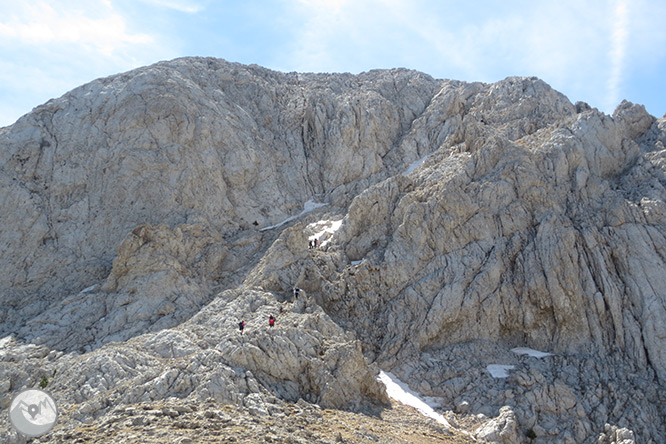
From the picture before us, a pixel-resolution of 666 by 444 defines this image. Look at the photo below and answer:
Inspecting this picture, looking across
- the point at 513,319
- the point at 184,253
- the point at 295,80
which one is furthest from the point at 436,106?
the point at 184,253

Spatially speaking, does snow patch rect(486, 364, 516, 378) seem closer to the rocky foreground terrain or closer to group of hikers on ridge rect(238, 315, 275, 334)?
the rocky foreground terrain

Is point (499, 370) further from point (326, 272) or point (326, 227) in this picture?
point (326, 227)

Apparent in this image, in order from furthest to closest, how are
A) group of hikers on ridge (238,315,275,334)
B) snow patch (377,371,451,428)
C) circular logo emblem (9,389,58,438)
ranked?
snow patch (377,371,451,428)
group of hikers on ridge (238,315,275,334)
circular logo emblem (9,389,58,438)

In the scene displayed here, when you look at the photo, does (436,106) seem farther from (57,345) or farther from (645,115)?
(57,345)

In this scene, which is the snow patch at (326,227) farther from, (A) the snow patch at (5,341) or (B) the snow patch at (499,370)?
(A) the snow patch at (5,341)

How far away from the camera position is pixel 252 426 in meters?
19.5

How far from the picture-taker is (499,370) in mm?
30359

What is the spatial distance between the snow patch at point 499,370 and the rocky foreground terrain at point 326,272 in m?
0.13

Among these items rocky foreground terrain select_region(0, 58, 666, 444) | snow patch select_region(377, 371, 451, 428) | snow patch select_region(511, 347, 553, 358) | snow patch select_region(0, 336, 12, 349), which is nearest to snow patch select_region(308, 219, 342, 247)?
rocky foreground terrain select_region(0, 58, 666, 444)

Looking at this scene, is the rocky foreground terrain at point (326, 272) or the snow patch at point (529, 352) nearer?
the rocky foreground terrain at point (326, 272)

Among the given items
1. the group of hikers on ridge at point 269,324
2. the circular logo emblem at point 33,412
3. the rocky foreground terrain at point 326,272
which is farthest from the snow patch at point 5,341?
the group of hikers on ridge at point 269,324

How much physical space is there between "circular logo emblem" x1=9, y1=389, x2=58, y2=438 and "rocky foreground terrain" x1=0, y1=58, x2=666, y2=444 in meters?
0.66

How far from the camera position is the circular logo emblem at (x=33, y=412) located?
66.2 ft

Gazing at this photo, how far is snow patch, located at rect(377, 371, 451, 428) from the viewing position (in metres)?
27.5
